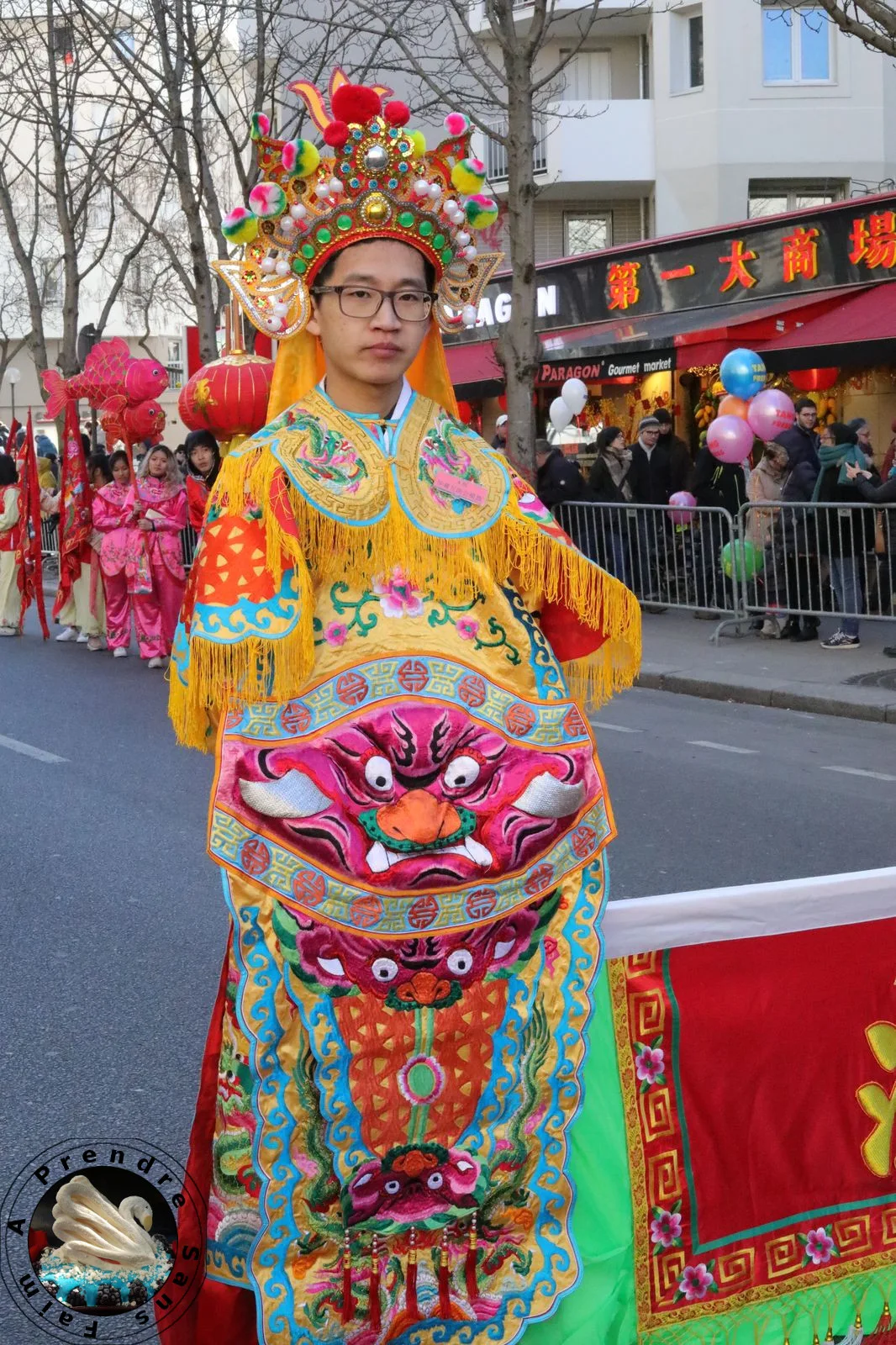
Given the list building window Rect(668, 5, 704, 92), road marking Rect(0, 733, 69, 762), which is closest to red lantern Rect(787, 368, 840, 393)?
road marking Rect(0, 733, 69, 762)

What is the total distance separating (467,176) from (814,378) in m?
15.0

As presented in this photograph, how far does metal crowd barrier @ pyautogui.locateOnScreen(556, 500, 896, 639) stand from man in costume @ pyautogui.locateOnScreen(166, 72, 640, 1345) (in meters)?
9.09

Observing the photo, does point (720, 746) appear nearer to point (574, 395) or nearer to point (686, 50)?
point (574, 395)

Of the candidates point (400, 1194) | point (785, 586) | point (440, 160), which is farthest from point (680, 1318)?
point (785, 586)

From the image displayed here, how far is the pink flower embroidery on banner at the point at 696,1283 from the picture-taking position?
8.98 feet

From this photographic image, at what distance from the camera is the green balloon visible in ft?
40.5

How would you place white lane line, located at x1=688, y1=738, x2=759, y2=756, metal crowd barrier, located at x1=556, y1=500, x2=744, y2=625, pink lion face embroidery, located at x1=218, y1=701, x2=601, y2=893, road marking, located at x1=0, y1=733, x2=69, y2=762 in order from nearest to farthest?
1. pink lion face embroidery, located at x1=218, y1=701, x2=601, y2=893
2. road marking, located at x1=0, y1=733, x2=69, y2=762
3. white lane line, located at x1=688, y1=738, x2=759, y2=756
4. metal crowd barrier, located at x1=556, y1=500, x2=744, y2=625

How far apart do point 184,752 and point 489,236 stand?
5708 mm

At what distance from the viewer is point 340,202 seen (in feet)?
9.04

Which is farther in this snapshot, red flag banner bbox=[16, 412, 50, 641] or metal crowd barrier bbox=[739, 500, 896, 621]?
red flag banner bbox=[16, 412, 50, 641]

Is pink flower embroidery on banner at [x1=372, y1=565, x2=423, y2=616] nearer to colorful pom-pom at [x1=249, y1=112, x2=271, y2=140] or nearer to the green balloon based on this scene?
colorful pom-pom at [x1=249, y1=112, x2=271, y2=140]

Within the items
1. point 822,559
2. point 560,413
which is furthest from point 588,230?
point 822,559

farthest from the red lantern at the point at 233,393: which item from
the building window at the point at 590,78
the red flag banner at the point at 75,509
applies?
the building window at the point at 590,78

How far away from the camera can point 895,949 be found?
2930mm
